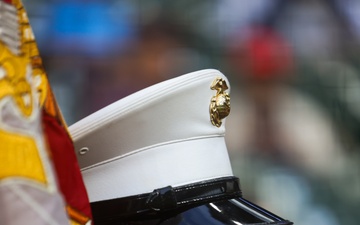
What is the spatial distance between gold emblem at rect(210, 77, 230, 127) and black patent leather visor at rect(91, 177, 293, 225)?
0.13 meters

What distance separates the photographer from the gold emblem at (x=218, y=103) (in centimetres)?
161

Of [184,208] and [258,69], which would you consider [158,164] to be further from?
[258,69]

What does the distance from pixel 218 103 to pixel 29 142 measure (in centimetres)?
76

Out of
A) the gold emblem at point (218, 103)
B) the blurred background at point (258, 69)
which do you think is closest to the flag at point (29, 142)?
the gold emblem at point (218, 103)

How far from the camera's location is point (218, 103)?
5.30 ft

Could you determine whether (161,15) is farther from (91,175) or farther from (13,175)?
(13,175)

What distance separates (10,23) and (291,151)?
2.63 meters

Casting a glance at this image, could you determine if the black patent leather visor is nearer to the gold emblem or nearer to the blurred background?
the gold emblem

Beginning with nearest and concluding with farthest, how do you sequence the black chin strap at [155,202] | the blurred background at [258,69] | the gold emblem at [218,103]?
1. the black chin strap at [155,202]
2. the gold emblem at [218,103]
3. the blurred background at [258,69]

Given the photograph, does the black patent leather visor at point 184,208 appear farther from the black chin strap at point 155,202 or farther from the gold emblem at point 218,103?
the gold emblem at point 218,103

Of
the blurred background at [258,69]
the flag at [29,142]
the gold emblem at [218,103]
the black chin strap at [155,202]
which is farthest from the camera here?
the blurred background at [258,69]

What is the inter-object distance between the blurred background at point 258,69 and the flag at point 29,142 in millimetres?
2051

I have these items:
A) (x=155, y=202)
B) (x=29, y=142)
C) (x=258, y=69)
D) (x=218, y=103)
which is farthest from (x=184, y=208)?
(x=258, y=69)

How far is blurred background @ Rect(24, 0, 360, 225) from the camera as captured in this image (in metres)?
3.18
